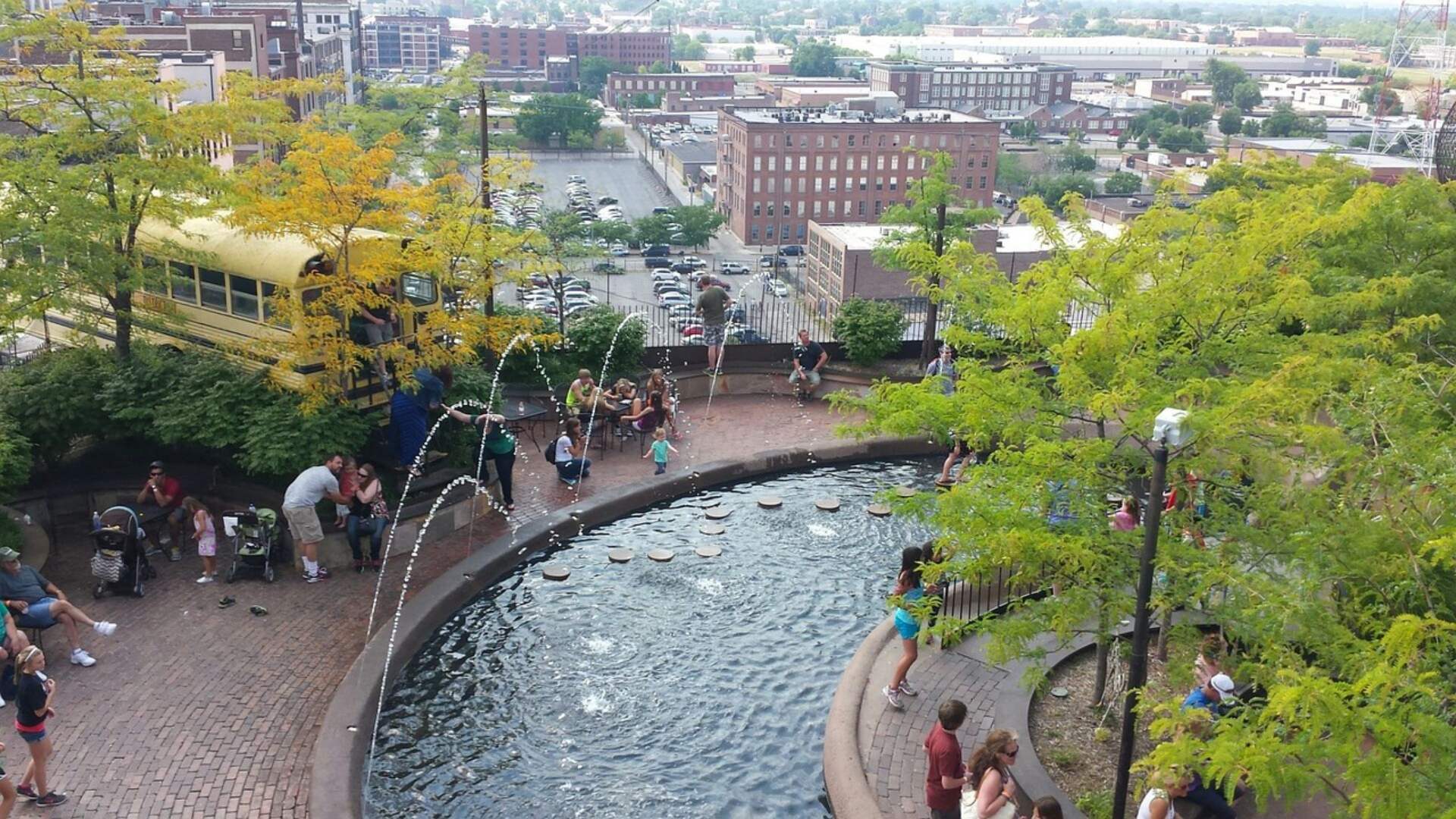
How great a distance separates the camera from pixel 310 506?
1569 centimetres

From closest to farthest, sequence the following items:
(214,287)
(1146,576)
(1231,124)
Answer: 1. (1146,576)
2. (214,287)
3. (1231,124)

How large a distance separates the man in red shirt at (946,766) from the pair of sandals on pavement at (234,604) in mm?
8637

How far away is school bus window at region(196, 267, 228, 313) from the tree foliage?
11.0 m

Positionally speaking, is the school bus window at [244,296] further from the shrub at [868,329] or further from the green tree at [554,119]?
the green tree at [554,119]

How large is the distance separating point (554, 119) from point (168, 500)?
15935 centimetres

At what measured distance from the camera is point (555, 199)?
459 ft

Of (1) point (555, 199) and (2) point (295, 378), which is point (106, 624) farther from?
(1) point (555, 199)

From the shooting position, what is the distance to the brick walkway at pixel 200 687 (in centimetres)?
1140

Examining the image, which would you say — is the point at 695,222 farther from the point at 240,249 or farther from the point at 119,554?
the point at 119,554

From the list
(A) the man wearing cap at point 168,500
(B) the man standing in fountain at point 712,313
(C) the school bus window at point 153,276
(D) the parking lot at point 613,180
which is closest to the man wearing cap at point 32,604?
(A) the man wearing cap at point 168,500

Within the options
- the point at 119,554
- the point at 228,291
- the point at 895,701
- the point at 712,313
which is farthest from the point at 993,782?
the point at 712,313

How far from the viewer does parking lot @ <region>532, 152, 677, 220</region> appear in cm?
14225

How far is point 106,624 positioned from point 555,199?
424 feet

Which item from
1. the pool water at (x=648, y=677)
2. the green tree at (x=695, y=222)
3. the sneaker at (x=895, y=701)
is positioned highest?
the sneaker at (x=895, y=701)
